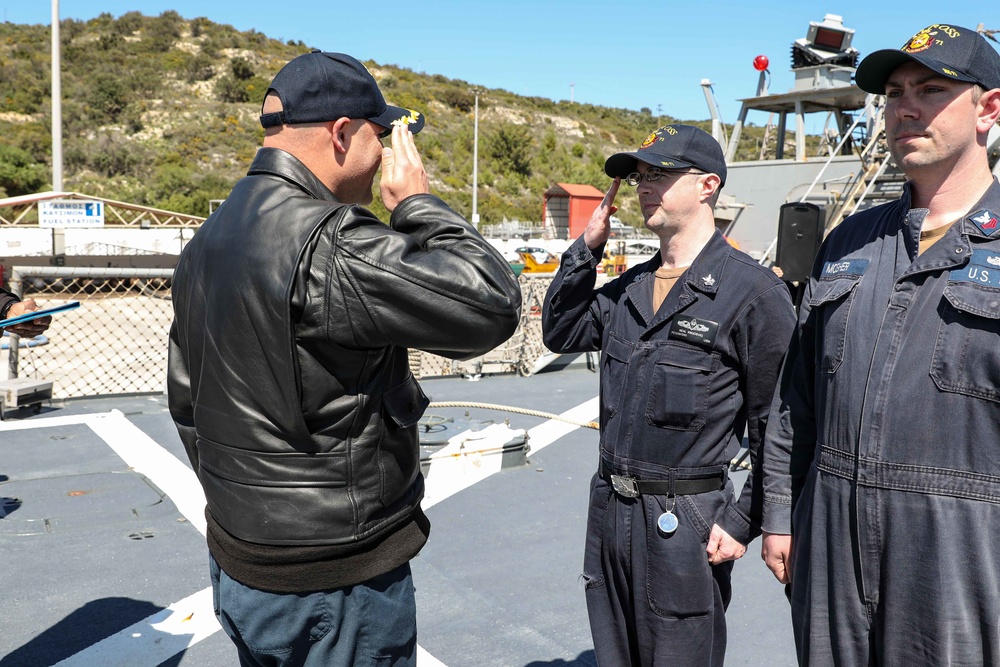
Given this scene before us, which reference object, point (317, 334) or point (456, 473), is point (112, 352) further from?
point (317, 334)

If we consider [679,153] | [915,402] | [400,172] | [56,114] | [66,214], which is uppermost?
[56,114]

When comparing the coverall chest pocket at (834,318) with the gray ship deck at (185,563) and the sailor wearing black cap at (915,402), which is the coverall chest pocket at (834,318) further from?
the gray ship deck at (185,563)

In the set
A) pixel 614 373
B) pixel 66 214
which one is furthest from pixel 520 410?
pixel 66 214

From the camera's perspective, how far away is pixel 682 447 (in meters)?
2.67

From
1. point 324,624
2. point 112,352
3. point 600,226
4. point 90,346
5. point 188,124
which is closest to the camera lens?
point 324,624

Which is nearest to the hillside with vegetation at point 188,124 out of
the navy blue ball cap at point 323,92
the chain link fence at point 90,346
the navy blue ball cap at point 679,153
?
the chain link fence at point 90,346

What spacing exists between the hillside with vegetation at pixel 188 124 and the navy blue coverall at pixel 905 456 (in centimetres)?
3867

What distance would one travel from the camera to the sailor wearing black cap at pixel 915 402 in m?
1.85

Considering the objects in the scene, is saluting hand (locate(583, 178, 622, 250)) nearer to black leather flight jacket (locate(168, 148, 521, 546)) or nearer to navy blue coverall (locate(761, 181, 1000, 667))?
navy blue coverall (locate(761, 181, 1000, 667))

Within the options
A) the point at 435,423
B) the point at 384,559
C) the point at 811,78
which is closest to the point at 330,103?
the point at 384,559

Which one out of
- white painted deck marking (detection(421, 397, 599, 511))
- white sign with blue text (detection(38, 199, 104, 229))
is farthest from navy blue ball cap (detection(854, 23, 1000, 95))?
white sign with blue text (detection(38, 199, 104, 229))

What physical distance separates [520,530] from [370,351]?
10.8 ft

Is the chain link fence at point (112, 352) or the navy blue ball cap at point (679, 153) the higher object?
the navy blue ball cap at point (679, 153)

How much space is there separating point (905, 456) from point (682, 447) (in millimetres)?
842
